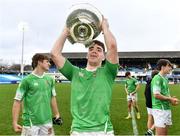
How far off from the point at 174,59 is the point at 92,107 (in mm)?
96900

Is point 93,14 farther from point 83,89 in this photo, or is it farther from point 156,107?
point 156,107

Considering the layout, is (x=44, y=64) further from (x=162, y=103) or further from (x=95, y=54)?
(x=95, y=54)

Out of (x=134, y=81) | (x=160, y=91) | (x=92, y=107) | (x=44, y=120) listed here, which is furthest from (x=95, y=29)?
(x=134, y=81)

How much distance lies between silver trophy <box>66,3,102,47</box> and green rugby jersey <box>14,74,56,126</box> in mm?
3002

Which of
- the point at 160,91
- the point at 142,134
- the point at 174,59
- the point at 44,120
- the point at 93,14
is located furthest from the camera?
the point at 174,59

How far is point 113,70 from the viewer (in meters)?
4.93

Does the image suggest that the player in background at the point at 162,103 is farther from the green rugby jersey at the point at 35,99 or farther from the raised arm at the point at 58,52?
the raised arm at the point at 58,52

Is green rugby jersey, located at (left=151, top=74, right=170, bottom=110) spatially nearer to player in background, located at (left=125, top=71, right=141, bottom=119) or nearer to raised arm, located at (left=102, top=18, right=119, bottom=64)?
raised arm, located at (left=102, top=18, right=119, bottom=64)

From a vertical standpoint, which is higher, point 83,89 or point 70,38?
point 70,38

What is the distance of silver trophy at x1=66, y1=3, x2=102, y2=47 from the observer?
4.62 m

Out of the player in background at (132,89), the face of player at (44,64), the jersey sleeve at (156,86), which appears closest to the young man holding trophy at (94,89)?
the face of player at (44,64)

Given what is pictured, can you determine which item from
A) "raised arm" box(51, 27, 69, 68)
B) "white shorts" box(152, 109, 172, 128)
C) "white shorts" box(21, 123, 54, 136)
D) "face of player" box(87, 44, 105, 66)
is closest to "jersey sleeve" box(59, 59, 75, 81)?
"raised arm" box(51, 27, 69, 68)

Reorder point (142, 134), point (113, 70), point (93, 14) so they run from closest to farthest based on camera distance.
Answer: point (93, 14)
point (113, 70)
point (142, 134)

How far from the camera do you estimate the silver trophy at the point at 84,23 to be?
15.1ft
